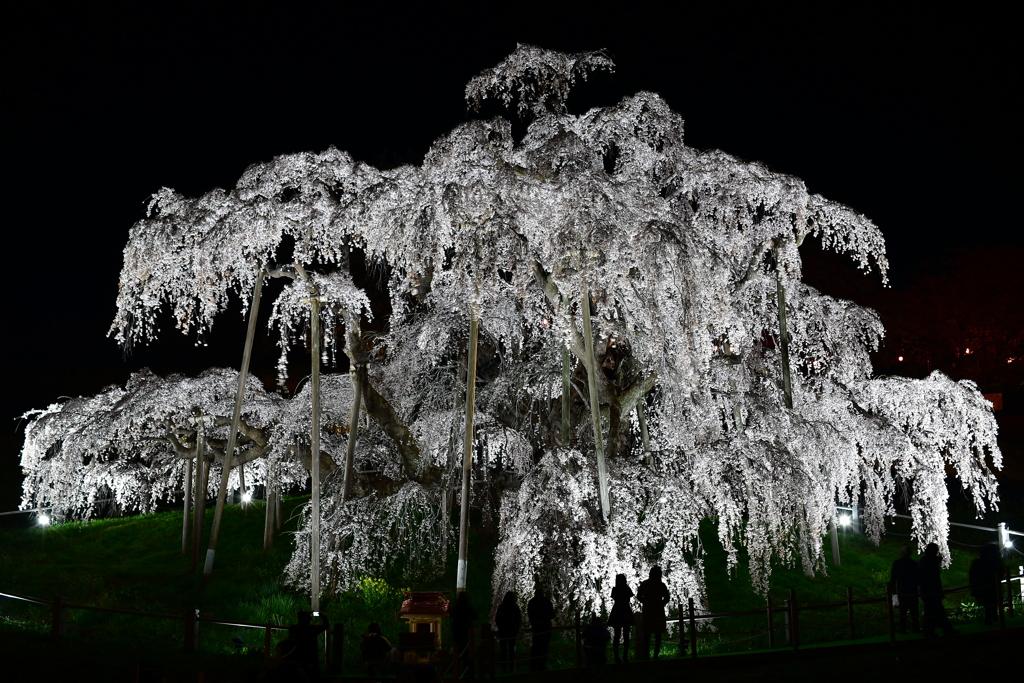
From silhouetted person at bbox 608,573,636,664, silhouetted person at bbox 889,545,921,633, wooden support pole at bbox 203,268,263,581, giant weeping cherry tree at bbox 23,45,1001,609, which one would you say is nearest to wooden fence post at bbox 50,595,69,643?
wooden support pole at bbox 203,268,263,581

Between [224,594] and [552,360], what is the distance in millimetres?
7795

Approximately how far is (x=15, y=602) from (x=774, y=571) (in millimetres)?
14703

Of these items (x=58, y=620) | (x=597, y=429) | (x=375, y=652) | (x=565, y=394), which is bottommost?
(x=375, y=652)

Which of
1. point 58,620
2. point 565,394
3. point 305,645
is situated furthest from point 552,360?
point 58,620

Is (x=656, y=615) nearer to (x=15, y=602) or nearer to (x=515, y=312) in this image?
(x=515, y=312)

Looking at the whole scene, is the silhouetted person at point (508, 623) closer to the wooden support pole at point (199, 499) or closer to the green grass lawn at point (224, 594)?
the green grass lawn at point (224, 594)

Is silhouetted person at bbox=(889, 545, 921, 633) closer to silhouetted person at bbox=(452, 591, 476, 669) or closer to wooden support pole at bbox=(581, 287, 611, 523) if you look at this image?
wooden support pole at bbox=(581, 287, 611, 523)

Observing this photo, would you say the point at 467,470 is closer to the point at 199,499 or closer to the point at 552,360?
the point at 552,360

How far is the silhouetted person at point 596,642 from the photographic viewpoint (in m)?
10.0

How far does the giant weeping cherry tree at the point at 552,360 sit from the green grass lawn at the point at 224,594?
95 cm

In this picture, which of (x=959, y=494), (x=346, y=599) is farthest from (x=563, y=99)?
(x=959, y=494)

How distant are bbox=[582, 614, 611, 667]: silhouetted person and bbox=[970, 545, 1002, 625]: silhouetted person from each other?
4.98 meters

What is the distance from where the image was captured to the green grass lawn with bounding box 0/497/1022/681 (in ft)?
37.6

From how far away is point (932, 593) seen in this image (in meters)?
10.2
